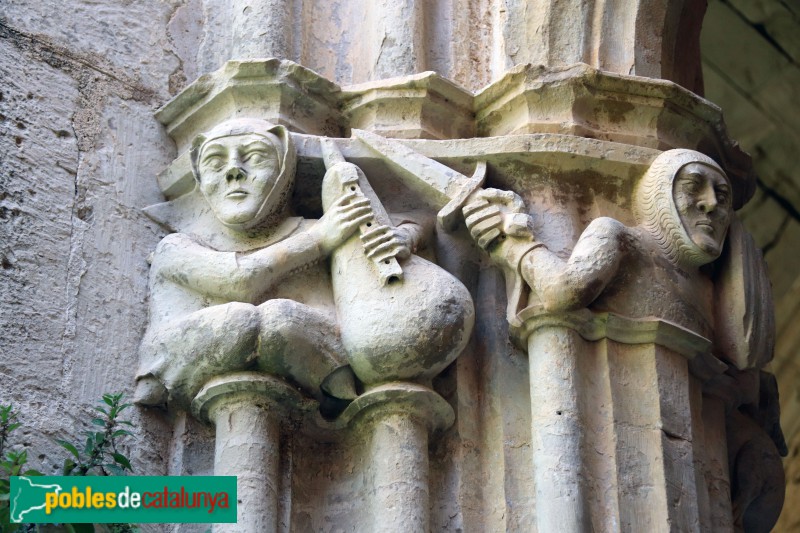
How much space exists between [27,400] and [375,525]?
865 millimetres

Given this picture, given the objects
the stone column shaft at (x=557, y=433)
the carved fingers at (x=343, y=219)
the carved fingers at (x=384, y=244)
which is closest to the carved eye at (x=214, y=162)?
the carved fingers at (x=343, y=219)

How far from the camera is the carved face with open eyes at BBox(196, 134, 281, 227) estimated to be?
4555mm

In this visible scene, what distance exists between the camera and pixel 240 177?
15.0ft

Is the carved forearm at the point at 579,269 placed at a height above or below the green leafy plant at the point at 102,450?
above

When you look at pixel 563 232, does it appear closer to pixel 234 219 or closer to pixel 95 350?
pixel 234 219

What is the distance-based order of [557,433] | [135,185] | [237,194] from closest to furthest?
[557,433] < [237,194] < [135,185]

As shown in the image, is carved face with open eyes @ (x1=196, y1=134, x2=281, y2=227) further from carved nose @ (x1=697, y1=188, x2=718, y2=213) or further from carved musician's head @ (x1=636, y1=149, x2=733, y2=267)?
carved nose @ (x1=697, y1=188, x2=718, y2=213)

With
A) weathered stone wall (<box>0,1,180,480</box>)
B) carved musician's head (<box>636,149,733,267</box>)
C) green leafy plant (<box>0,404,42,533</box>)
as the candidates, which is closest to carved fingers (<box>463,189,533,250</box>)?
carved musician's head (<box>636,149,733,267</box>)

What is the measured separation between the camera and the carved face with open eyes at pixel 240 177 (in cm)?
455

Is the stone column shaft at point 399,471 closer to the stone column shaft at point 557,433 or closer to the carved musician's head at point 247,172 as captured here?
the stone column shaft at point 557,433

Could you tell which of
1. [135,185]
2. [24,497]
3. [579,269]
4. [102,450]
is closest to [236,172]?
[135,185]

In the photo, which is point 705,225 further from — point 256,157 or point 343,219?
point 256,157

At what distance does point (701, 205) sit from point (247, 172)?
1.11 metres

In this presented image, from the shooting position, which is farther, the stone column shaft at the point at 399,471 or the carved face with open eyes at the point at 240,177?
the carved face with open eyes at the point at 240,177
